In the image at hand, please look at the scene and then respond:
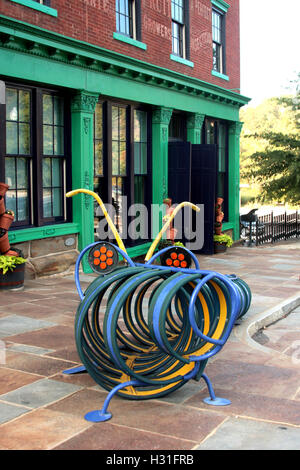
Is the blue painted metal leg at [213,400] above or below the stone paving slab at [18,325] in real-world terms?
below

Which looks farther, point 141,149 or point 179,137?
point 179,137

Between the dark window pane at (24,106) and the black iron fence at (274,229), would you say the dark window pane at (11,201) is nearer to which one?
the dark window pane at (24,106)

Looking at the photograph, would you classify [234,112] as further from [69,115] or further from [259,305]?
[259,305]

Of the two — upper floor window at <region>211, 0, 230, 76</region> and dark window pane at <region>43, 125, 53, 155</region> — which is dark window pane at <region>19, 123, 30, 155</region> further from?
upper floor window at <region>211, 0, 230, 76</region>

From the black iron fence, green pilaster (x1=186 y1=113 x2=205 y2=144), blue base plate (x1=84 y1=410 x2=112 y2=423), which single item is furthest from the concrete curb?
the black iron fence

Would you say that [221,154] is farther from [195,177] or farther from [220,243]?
[220,243]

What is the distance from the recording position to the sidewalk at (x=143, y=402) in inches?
179

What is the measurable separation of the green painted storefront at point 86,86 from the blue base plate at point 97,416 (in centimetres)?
669

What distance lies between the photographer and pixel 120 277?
5688 millimetres

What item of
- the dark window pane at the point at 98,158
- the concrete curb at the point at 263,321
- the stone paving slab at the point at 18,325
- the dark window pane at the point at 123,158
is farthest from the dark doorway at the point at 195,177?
the stone paving slab at the point at 18,325

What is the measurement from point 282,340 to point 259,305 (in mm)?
1860

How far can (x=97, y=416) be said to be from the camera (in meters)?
4.99

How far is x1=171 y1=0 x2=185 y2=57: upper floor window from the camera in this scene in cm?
1700

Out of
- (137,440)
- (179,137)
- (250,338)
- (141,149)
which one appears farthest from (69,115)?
(137,440)
